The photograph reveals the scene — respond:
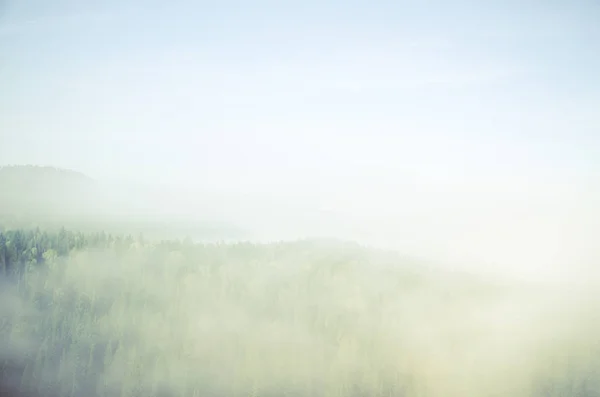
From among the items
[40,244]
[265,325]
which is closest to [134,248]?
[40,244]

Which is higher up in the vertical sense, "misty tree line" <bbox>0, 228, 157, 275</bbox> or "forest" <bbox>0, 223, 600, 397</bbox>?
"misty tree line" <bbox>0, 228, 157, 275</bbox>

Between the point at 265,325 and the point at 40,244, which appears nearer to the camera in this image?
the point at 40,244

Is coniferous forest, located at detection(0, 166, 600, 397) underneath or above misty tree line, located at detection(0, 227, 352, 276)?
underneath

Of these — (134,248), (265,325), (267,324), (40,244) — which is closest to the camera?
(40,244)

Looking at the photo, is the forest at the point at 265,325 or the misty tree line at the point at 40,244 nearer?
the misty tree line at the point at 40,244

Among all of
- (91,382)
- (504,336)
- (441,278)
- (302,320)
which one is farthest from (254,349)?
(504,336)

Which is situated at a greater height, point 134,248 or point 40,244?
point 40,244

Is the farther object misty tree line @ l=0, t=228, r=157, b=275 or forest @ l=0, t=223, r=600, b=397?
forest @ l=0, t=223, r=600, b=397

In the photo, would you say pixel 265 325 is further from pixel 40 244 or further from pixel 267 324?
pixel 40 244

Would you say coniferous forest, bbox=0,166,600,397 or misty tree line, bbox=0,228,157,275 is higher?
misty tree line, bbox=0,228,157,275

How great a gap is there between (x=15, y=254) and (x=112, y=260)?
23169 mm

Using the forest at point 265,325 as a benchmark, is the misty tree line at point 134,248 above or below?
above

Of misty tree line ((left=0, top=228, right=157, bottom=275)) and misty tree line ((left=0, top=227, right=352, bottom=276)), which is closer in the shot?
misty tree line ((left=0, top=228, right=157, bottom=275))

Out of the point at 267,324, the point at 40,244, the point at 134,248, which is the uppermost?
the point at 40,244
